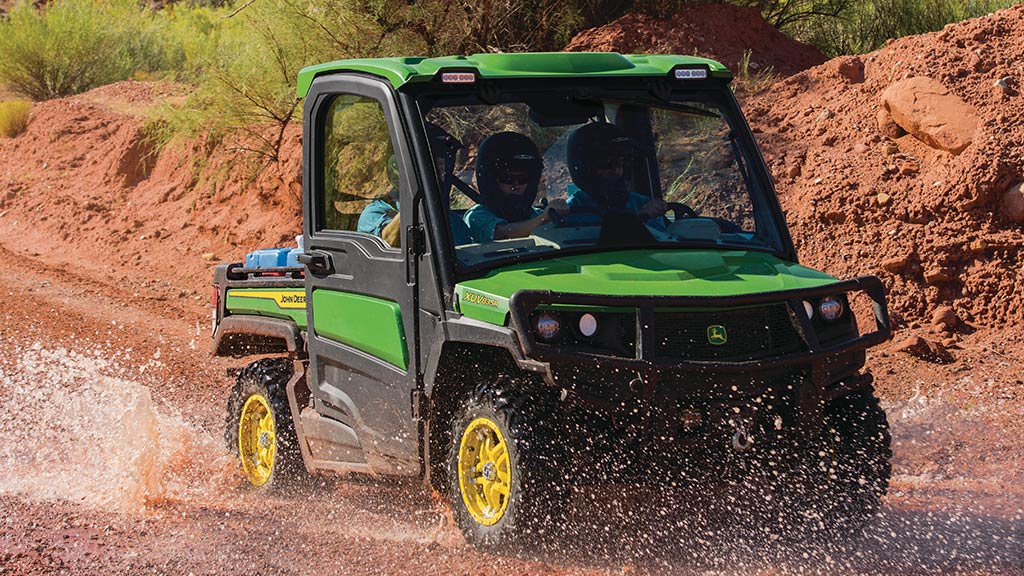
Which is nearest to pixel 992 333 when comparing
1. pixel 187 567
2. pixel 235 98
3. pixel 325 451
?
pixel 325 451

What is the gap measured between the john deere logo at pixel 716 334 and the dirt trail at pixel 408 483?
0.63 meters

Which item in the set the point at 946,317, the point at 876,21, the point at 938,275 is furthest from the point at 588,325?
the point at 876,21

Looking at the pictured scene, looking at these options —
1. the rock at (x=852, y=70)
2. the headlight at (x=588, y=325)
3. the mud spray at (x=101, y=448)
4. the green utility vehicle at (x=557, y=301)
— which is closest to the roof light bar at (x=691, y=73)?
the green utility vehicle at (x=557, y=301)

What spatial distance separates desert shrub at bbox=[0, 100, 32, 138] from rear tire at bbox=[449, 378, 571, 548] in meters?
17.8

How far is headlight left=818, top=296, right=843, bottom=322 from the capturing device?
4676 millimetres

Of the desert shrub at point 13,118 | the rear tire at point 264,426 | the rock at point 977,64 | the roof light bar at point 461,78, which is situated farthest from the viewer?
the desert shrub at point 13,118

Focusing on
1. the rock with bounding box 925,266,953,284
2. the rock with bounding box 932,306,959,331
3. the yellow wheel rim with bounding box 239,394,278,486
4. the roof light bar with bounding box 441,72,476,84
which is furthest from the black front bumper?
the rock with bounding box 925,266,953,284

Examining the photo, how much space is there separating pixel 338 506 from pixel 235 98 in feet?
28.7

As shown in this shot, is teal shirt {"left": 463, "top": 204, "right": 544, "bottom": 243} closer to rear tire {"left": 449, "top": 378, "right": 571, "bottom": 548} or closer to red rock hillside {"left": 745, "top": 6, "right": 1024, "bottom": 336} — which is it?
rear tire {"left": 449, "top": 378, "right": 571, "bottom": 548}

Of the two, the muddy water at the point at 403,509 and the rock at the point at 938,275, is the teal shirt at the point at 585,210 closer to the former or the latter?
the muddy water at the point at 403,509

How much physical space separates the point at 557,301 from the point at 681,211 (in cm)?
125

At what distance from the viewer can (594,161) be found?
5.16 metres

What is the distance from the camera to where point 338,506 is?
600 centimetres

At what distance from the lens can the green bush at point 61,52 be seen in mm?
22234
